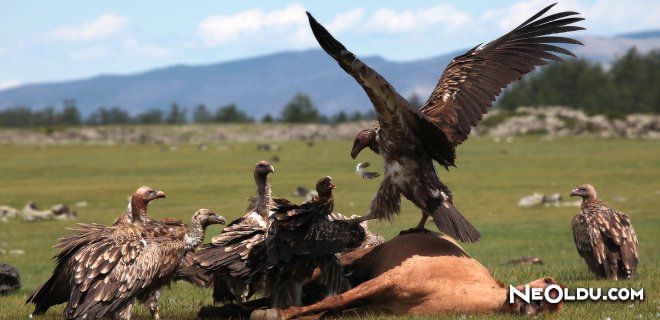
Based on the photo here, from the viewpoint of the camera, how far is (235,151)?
7781 cm

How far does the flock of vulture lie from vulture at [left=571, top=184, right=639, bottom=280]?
3.32 meters

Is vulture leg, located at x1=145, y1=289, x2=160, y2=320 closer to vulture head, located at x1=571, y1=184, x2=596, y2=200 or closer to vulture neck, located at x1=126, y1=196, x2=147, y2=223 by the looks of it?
vulture neck, located at x1=126, y1=196, x2=147, y2=223

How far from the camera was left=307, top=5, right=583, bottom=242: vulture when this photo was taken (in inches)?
408

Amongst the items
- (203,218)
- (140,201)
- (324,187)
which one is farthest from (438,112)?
(140,201)

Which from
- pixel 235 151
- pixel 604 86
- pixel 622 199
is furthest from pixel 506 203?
pixel 604 86

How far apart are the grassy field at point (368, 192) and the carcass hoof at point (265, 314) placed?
1495mm

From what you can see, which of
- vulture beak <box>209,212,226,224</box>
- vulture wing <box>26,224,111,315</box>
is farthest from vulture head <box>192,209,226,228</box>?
vulture wing <box>26,224,111,315</box>

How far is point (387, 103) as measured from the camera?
10523 millimetres

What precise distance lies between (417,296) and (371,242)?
10.8 ft

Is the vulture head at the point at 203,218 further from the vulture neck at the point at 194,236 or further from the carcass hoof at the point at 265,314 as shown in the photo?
the carcass hoof at the point at 265,314

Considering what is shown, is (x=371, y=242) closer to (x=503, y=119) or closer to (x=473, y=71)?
(x=473, y=71)

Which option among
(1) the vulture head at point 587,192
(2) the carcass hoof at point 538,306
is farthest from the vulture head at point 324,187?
(1) the vulture head at point 587,192

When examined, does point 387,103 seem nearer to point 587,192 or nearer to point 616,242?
point 616,242

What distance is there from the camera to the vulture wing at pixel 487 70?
12.4m
